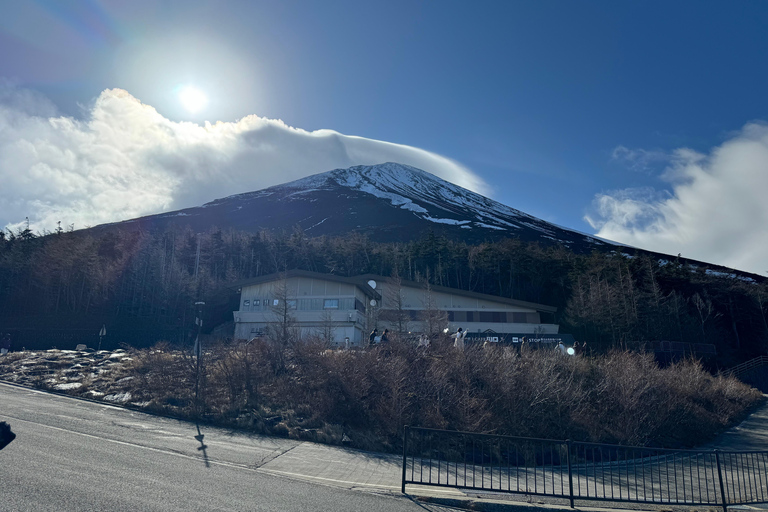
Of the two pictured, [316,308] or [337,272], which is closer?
[316,308]

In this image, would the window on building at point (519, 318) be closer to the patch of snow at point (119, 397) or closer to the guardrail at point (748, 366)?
the guardrail at point (748, 366)

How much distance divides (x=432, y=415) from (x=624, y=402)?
7.71m

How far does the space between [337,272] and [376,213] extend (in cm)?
7836

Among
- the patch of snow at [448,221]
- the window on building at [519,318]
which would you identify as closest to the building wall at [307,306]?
the window on building at [519,318]

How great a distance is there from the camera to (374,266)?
65562mm

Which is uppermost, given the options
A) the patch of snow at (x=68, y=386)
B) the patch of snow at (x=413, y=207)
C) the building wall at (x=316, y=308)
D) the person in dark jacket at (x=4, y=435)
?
the patch of snow at (x=413, y=207)

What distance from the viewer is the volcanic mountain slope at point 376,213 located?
412 ft

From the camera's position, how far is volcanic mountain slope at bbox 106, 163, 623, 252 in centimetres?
12562

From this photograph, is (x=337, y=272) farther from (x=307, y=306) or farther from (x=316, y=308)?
(x=316, y=308)

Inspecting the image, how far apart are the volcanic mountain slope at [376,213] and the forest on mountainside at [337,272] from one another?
150 feet

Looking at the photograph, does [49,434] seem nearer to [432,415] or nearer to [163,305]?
[432,415]

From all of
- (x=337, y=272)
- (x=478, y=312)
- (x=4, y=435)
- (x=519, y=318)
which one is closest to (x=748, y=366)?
(x=519, y=318)

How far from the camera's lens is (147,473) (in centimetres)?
827

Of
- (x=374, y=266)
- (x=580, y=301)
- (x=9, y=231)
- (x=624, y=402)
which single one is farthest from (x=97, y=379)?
(x=9, y=231)
